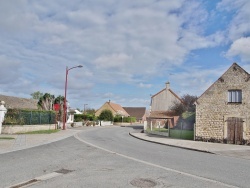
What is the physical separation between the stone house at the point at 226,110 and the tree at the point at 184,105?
85.7ft

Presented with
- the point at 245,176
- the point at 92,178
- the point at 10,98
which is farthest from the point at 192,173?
the point at 10,98

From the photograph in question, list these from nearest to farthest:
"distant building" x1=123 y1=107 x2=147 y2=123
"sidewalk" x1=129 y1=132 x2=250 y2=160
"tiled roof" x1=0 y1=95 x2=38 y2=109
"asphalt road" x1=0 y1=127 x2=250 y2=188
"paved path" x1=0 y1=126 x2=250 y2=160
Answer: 1. "asphalt road" x1=0 y1=127 x2=250 y2=188
2. "paved path" x1=0 y1=126 x2=250 y2=160
3. "sidewalk" x1=129 y1=132 x2=250 y2=160
4. "tiled roof" x1=0 y1=95 x2=38 y2=109
5. "distant building" x1=123 y1=107 x2=147 y2=123

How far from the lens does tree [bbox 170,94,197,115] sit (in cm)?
5301

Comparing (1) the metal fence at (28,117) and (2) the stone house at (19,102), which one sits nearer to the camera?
(1) the metal fence at (28,117)

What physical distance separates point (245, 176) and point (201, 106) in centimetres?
1715

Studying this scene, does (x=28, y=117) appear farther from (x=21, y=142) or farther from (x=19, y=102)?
(x=19, y=102)

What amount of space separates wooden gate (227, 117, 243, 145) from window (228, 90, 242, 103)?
1.62 meters

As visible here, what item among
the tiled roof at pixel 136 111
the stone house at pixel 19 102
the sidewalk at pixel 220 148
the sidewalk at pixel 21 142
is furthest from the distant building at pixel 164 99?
the tiled roof at pixel 136 111

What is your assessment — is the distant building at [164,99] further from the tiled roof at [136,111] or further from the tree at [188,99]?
the tiled roof at [136,111]

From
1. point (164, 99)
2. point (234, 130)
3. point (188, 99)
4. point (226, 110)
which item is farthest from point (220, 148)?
point (164, 99)

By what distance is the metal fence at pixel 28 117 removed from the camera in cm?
2670

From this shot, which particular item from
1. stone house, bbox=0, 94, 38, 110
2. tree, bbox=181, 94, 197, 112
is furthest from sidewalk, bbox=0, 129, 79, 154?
tree, bbox=181, 94, 197, 112

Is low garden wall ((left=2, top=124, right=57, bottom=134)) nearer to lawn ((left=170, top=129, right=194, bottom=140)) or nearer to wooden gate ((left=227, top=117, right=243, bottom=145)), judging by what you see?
lawn ((left=170, top=129, right=194, bottom=140))

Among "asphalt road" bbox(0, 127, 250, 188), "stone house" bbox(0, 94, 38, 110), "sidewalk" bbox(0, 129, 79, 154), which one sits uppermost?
"stone house" bbox(0, 94, 38, 110)
